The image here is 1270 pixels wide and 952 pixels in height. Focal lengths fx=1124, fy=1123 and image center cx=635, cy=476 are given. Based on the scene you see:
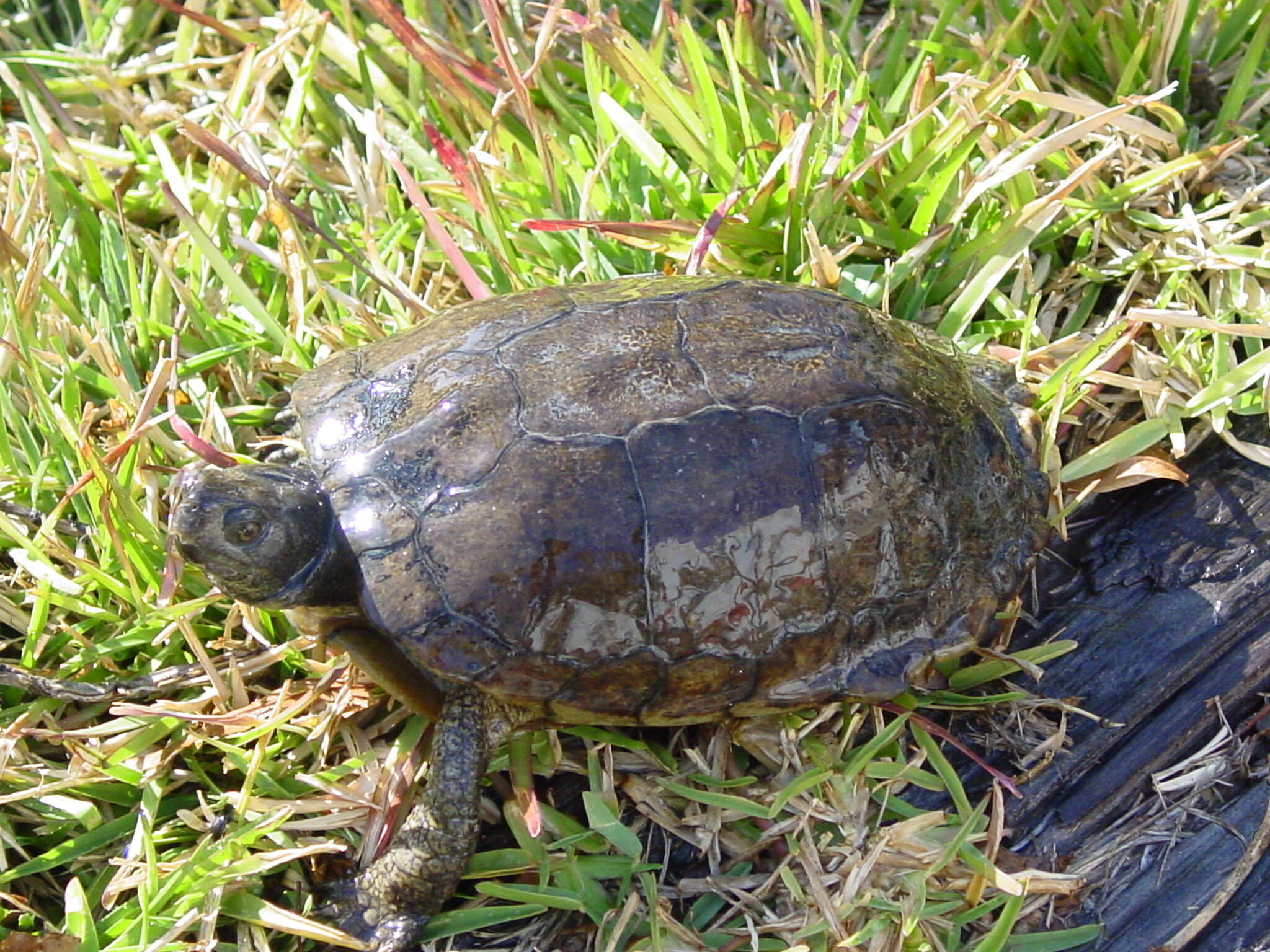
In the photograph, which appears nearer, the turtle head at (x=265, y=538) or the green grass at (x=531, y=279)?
the turtle head at (x=265, y=538)

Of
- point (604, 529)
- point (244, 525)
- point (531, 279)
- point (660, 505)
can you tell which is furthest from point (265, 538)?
point (531, 279)

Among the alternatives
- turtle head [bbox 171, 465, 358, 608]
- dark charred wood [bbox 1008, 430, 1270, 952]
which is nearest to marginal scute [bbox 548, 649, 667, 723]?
turtle head [bbox 171, 465, 358, 608]

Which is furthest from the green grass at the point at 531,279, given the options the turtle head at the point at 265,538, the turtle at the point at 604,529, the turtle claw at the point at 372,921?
the turtle head at the point at 265,538

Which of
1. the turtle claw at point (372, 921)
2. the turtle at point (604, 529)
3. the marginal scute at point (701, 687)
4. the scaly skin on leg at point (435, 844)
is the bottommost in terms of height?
the turtle claw at point (372, 921)

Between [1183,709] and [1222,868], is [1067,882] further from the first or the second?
[1183,709]

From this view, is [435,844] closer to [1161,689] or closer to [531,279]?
[531,279]

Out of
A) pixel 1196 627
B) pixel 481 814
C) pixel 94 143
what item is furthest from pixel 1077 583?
pixel 94 143

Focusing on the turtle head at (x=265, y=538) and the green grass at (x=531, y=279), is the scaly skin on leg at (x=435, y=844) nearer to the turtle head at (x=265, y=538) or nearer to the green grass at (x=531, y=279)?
the green grass at (x=531, y=279)
